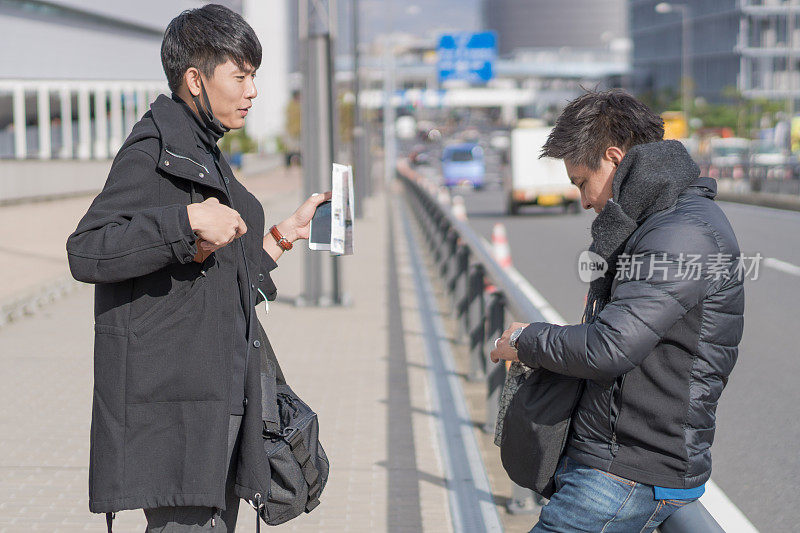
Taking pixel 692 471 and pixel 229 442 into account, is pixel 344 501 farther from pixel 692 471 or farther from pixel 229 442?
pixel 692 471

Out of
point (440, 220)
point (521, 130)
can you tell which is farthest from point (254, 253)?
point (521, 130)

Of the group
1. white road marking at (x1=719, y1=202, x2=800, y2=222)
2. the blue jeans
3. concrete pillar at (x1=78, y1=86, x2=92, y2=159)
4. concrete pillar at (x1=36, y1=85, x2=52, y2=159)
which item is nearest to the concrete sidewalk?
the blue jeans

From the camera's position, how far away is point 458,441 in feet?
22.6

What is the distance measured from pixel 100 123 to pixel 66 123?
3051mm

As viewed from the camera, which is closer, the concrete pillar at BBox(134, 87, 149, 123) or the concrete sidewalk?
the concrete sidewalk

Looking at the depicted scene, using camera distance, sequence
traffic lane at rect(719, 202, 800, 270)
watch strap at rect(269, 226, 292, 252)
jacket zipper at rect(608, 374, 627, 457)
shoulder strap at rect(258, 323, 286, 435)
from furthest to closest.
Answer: traffic lane at rect(719, 202, 800, 270)
watch strap at rect(269, 226, 292, 252)
shoulder strap at rect(258, 323, 286, 435)
jacket zipper at rect(608, 374, 627, 457)

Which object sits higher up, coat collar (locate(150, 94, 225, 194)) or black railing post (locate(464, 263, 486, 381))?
coat collar (locate(150, 94, 225, 194))

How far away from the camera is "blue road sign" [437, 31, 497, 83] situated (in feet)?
154

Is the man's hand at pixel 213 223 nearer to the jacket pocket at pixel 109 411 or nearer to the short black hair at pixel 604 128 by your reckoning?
the jacket pocket at pixel 109 411

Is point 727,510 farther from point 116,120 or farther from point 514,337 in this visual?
point 116,120

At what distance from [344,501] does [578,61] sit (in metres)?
150

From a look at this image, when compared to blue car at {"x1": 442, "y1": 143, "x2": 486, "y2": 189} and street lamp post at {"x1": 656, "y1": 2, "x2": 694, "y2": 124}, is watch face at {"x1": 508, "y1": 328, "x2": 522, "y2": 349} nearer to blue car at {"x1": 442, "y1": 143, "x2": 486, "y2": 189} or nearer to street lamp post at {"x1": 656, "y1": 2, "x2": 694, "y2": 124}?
blue car at {"x1": 442, "y1": 143, "x2": 486, "y2": 189}

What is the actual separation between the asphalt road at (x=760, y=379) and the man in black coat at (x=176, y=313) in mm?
1014

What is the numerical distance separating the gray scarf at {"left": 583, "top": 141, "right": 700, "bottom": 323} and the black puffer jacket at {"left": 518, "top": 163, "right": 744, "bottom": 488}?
1.0 inches
